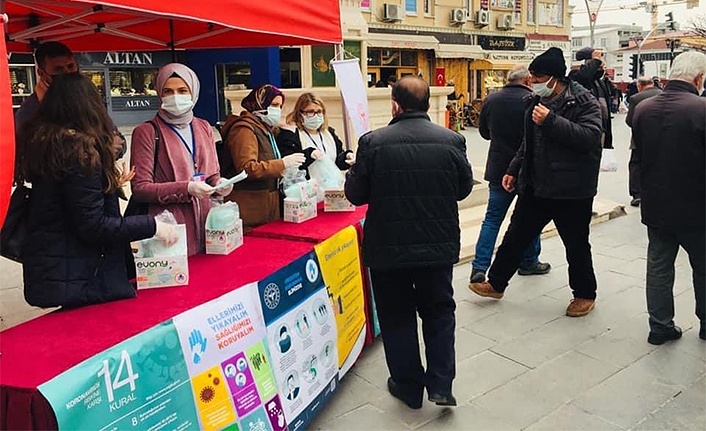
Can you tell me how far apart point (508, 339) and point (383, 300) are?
1.32 metres

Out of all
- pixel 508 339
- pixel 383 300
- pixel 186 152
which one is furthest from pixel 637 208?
pixel 186 152

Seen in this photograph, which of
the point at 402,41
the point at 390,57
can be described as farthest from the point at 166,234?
the point at 390,57

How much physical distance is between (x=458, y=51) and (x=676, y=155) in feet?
72.7

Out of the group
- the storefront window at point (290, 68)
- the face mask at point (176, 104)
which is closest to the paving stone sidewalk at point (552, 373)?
the face mask at point (176, 104)

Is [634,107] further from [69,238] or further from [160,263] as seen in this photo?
[69,238]

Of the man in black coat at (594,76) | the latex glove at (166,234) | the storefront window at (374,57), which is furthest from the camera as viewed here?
the storefront window at (374,57)

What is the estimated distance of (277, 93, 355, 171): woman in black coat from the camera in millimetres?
4027

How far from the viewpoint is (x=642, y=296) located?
4.75 metres

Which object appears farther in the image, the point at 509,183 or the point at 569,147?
the point at 509,183

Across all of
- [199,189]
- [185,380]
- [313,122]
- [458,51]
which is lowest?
[185,380]

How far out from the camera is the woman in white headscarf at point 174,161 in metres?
2.87

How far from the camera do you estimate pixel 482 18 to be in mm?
25938

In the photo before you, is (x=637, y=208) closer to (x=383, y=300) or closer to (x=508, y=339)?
(x=508, y=339)

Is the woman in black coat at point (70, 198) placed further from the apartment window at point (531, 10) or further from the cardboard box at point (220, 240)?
the apartment window at point (531, 10)
